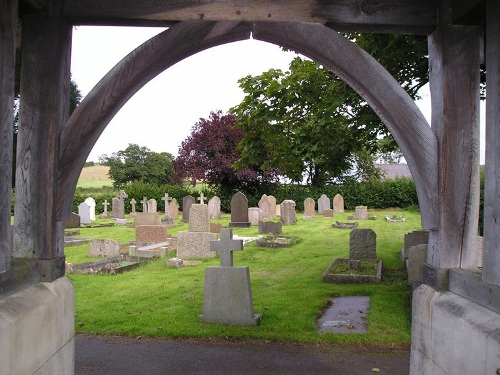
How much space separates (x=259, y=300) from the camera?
8.55 m

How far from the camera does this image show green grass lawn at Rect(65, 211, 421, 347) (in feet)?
22.1

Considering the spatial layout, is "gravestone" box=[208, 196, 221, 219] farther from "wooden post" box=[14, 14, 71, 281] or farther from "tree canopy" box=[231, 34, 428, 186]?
"wooden post" box=[14, 14, 71, 281]

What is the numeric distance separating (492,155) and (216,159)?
3171 cm

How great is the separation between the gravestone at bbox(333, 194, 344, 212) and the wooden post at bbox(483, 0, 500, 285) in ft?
95.9

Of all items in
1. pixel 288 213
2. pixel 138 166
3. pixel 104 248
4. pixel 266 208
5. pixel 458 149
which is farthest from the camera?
pixel 138 166

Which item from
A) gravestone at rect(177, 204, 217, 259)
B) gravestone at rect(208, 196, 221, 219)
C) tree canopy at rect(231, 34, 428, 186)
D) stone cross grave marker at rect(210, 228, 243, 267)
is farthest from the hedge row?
stone cross grave marker at rect(210, 228, 243, 267)

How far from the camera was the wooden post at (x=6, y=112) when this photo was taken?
300 centimetres

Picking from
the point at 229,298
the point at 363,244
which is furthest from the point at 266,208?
the point at 229,298

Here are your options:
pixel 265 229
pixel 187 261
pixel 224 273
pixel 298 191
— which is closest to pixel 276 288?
pixel 224 273

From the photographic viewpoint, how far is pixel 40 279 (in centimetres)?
349

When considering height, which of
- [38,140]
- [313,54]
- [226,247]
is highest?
[313,54]

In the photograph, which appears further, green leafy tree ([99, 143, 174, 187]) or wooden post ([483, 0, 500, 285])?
green leafy tree ([99, 143, 174, 187])

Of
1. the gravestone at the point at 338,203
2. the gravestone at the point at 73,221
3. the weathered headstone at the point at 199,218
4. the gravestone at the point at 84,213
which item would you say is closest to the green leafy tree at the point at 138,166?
the gravestone at the point at 338,203

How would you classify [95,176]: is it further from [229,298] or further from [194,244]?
[229,298]
